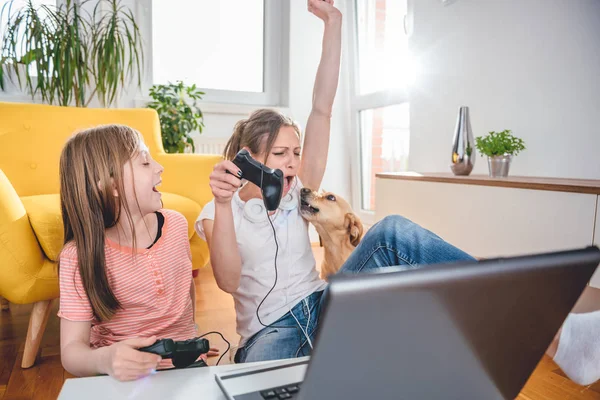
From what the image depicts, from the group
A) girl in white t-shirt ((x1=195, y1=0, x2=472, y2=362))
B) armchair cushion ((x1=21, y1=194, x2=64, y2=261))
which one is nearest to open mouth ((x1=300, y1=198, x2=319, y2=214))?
girl in white t-shirt ((x1=195, y1=0, x2=472, y2=362))

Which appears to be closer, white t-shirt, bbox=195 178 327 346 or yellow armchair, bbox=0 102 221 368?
white t-shirt, bbox=195 178 327 346

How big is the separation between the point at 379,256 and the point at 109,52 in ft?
7.97

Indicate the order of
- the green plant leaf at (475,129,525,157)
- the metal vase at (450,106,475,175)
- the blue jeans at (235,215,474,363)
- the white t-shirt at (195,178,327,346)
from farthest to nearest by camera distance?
the metal vase at (450,106,475,175)
the green plant leaf at (475,129,525,157)
the white t-shirt at (195,178,327,346)
the blue jeans at (235,215,474,363)

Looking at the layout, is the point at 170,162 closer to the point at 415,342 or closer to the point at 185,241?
the point at 185,241

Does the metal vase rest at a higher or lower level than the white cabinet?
higher

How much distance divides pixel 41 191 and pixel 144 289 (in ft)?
4.71

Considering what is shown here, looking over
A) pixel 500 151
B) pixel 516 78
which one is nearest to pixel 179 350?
pixel 500 151

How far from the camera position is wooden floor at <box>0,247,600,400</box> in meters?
1.33

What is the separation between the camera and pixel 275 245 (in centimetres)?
111

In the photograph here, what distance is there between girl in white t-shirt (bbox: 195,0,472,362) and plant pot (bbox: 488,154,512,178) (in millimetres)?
987

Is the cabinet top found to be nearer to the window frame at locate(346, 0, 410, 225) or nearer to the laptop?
the laptop

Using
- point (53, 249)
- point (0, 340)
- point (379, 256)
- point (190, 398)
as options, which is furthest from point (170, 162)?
point (190, 398)

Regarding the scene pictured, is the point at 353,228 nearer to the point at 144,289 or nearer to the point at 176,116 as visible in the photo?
the point at 144,289

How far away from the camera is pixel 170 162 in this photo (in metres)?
2.25
